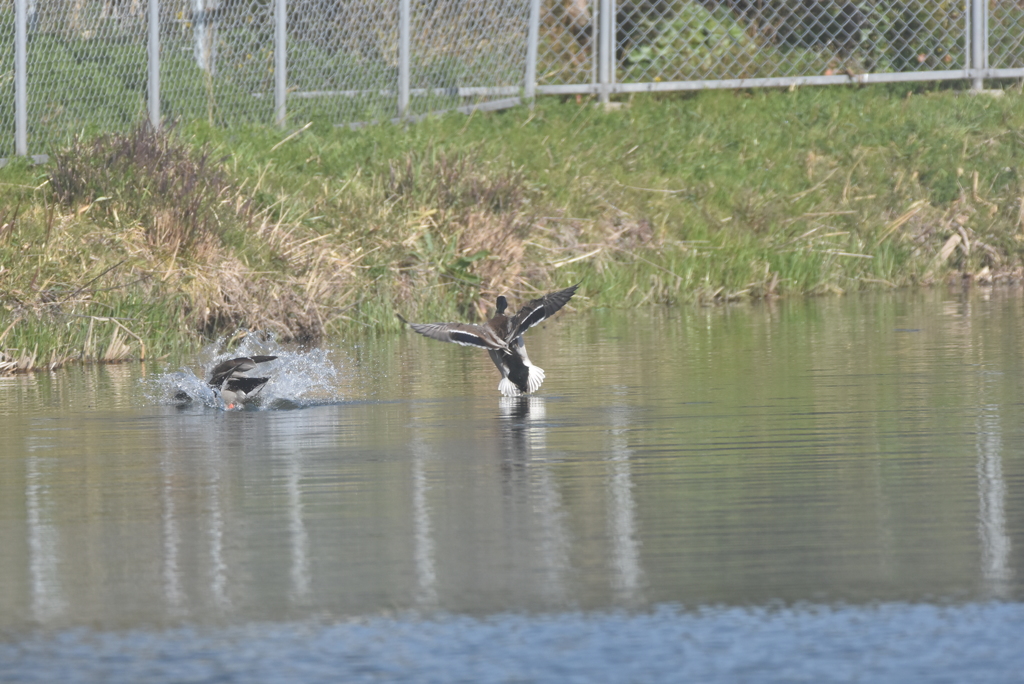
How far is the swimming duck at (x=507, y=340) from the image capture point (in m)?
10.9

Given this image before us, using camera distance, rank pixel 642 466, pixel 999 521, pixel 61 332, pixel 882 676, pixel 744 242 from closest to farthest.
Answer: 1. pixel 882 676
2. pixel 999 521
3. pixel 642 466
4. pixel 61 332
5. pixel 744 242

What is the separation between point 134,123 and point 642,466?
11.5 metres

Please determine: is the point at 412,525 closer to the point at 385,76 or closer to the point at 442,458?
the point at 442,458

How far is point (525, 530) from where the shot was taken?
6609 mm

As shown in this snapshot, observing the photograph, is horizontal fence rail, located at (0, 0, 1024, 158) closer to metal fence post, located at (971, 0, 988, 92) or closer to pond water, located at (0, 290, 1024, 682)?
metal fence post, located at (971, 0, 988, 92)

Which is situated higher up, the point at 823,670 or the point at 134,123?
the point at 134,123

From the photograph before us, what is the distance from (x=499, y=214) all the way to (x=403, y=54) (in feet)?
13.2

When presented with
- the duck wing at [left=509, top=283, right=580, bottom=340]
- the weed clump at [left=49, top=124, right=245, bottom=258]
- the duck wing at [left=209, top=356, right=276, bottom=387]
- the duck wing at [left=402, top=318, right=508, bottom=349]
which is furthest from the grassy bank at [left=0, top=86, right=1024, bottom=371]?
the duck wing at [left=509, top=283, right=580, bottom=340]

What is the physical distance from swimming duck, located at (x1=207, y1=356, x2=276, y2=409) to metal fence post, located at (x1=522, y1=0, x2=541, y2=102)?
12.4 metres

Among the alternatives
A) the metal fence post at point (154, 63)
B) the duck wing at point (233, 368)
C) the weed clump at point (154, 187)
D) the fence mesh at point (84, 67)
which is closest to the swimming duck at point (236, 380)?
the duck wing at point (233, 368)

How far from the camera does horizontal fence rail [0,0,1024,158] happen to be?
61.1 feet

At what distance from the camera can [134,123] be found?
1831 cm

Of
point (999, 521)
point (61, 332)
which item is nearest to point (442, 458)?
point (999, 521)

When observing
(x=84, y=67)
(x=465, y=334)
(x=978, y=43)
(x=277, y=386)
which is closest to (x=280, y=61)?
(x=84, y=67)
